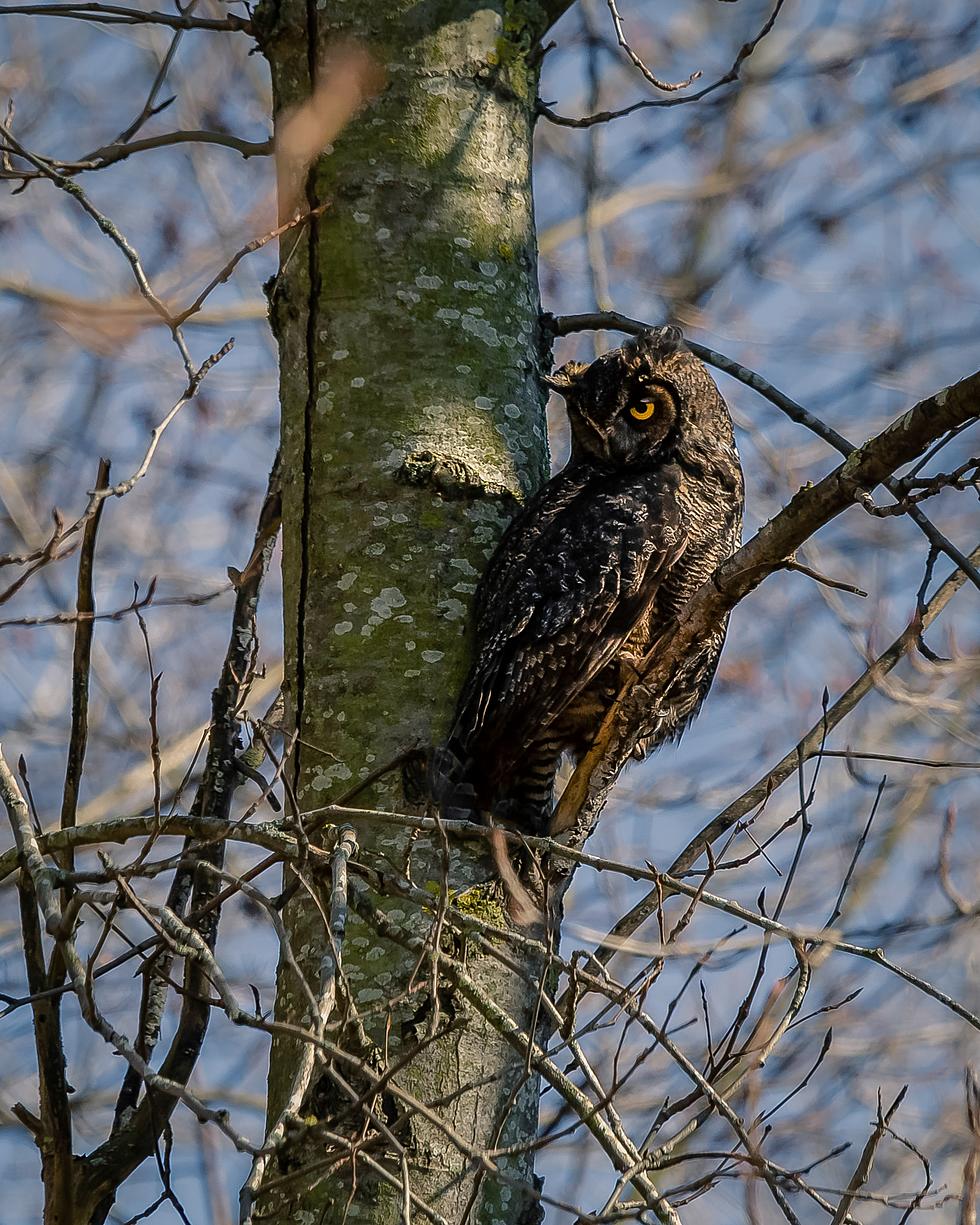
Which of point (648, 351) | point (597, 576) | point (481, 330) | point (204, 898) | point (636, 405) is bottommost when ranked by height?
point (204, 898)

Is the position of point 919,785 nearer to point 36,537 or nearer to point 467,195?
point 36,537

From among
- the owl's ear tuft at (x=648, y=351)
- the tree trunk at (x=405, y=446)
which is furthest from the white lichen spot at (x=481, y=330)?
the owl's ear tuft at (x=648, y=351)

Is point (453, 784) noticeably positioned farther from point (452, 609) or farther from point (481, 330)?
point (481, 330)

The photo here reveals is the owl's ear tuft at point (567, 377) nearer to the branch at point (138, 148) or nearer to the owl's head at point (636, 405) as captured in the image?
the owl's head at point (636, 405)

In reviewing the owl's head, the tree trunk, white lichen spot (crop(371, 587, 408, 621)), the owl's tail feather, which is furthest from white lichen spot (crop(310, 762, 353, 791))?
the owl's head

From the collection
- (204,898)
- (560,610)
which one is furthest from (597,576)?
(204,898)

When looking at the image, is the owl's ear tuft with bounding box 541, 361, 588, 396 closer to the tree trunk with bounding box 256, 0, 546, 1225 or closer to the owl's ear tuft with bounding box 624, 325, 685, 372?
the owl's ear tuft with bounding box 624, 325, 685, 372

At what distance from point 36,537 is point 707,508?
451 centimetres

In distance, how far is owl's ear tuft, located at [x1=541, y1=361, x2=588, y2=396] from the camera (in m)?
3.88

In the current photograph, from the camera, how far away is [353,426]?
3.31m

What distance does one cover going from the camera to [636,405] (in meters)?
4.14

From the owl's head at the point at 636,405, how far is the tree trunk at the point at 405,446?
22.7 inches

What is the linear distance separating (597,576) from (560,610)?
6.0 inches

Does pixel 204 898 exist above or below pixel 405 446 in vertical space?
below
